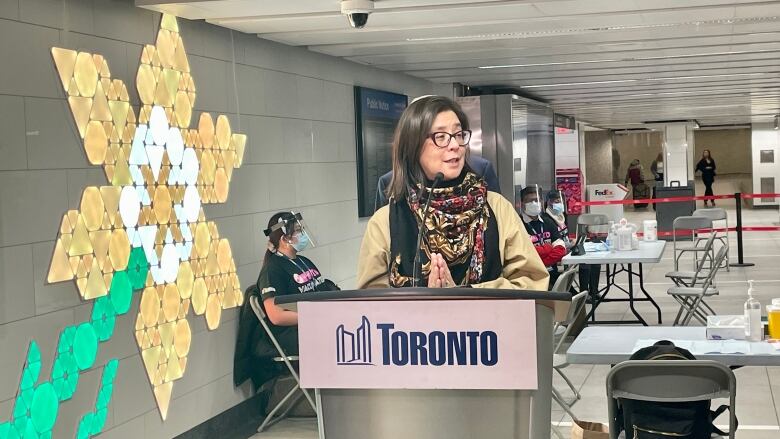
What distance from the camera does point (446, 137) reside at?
8.15 ft

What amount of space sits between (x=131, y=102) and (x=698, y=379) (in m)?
2.83

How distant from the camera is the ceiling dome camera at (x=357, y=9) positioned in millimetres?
4832

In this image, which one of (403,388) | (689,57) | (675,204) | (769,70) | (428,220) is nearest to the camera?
(403,388)

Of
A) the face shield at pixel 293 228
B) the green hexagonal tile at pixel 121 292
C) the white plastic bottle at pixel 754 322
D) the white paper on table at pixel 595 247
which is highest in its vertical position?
the face shield at pixel 293 228

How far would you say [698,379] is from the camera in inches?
132

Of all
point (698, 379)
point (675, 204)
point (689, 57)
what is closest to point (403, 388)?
point (698, 379)

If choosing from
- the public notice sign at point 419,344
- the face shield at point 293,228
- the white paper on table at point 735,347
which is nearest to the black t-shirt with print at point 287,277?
the face shield at point 293,228

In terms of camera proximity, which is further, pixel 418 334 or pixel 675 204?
pixel 675 204

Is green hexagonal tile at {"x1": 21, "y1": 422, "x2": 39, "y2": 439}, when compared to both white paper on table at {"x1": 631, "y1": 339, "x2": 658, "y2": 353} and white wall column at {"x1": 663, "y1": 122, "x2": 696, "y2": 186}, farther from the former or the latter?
white wall column at {"x1": 663, "y1": 122, "x2": 696, "y2": 186}

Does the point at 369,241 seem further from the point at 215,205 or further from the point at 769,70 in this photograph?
the point at 769,70

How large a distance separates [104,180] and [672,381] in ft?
8.38

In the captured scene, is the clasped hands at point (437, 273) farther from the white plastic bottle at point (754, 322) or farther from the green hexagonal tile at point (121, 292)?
the green hexagonal tile at point (121, 292)

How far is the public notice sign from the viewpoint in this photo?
5.71 ft

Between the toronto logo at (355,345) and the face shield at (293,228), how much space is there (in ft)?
14.0
